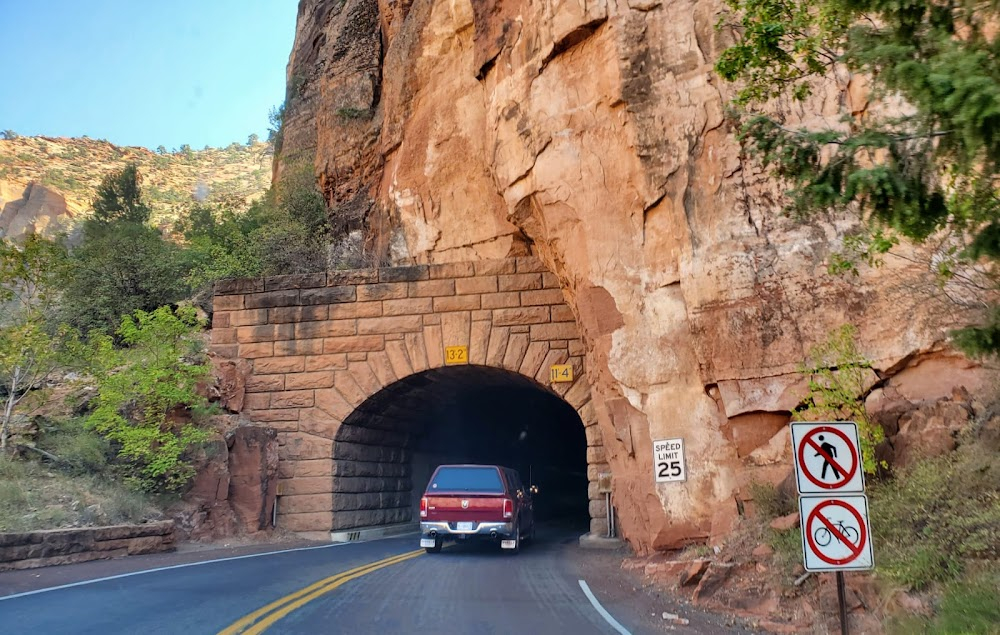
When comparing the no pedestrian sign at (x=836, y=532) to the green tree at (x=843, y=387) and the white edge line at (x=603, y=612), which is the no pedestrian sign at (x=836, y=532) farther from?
the green tree at (x=843, y=387)

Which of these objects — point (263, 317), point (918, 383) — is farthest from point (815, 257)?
point (263, 317)

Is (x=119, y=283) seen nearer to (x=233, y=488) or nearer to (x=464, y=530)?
(x=233, y=488)

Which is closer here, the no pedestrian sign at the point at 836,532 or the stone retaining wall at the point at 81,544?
the no pedestrian sign at the point at 836,532

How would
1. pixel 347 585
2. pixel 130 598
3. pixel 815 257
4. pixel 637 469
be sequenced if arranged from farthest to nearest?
1. pixel 637 469
2. pixel 815 257
3. pixel 347 585
4. pixel 130 598

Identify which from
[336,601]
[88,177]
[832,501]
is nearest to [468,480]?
[336,601]

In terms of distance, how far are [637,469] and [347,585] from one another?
229 inches

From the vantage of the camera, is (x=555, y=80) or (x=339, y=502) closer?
(x=555, y=80)

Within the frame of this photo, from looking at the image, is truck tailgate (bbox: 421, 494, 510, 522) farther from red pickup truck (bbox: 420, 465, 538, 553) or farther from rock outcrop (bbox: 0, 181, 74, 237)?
rock outcrop (bbox: 0, 181, 74, 237)

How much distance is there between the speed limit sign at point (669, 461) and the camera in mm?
13156

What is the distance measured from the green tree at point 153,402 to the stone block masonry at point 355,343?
1887mm

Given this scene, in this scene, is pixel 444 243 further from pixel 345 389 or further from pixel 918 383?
pixel 918 383

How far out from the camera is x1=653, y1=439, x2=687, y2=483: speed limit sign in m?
13.2

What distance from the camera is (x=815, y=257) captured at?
40.2ft

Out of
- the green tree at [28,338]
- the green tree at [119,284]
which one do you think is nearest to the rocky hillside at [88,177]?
the green tree at [119,284]
